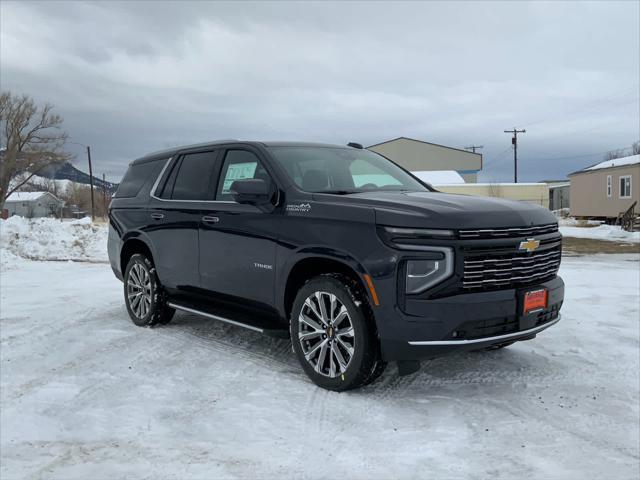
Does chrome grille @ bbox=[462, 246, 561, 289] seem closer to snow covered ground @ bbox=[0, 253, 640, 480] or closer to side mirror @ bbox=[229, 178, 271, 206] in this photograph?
snow covered ground @ bbox=[0, 253, 640, 480]

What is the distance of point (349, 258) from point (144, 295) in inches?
126

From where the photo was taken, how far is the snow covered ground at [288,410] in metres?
3.08

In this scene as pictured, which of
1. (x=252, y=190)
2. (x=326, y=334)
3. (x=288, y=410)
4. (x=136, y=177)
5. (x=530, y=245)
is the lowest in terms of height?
(x=288, y=410)

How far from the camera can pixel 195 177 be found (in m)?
5.56

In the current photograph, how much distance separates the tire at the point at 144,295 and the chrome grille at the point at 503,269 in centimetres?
363

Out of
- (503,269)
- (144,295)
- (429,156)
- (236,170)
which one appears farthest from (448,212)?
(429,156)

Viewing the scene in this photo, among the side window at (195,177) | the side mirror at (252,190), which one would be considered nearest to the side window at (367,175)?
the side mirror at (252,190)

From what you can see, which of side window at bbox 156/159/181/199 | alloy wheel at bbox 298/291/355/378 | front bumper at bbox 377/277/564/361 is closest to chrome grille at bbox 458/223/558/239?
front bumper at bbox 377/277/564/361

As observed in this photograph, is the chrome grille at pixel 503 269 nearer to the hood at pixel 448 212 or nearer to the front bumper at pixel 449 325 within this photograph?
the front bumper at pixel 449 325

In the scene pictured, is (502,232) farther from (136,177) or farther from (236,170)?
(136,177)

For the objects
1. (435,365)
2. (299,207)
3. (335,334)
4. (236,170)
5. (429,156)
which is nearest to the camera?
(335,334)

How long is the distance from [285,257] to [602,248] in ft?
52.7

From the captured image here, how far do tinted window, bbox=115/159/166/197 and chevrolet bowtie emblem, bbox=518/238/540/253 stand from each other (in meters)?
4.10

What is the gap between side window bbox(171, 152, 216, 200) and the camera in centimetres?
537
